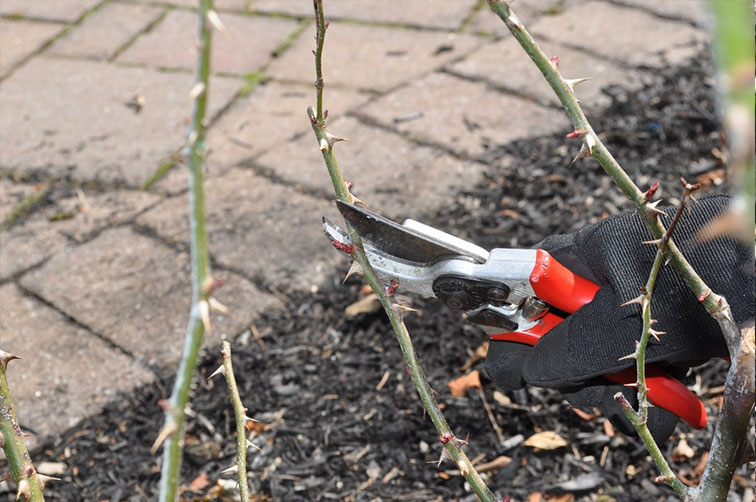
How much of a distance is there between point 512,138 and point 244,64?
1276 millimetres

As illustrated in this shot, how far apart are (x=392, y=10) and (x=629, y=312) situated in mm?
2779

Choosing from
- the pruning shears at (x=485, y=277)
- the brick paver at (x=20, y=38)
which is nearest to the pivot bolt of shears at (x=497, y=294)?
the pruning shears at (x=485, y=277)

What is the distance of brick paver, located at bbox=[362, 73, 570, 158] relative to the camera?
2.90 m

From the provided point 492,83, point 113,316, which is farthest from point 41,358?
point 492,83

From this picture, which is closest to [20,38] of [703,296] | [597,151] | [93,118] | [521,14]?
[93,118]

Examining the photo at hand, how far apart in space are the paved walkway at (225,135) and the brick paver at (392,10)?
11 millimetres

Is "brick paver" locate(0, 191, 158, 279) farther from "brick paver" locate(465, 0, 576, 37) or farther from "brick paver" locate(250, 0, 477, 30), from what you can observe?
"brick paver" locate(465, 0, 576, 37)

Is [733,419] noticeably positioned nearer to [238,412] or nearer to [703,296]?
[703,296]

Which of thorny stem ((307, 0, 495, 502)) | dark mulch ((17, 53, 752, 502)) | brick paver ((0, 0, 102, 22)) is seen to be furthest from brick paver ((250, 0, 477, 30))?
thorny stem ((307, 0, 495, 502))

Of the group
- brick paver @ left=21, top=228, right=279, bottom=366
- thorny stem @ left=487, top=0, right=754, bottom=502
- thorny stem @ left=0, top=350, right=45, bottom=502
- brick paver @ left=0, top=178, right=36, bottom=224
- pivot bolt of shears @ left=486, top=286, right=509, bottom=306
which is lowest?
brick paver @ left=21, top=228, right=279, bottom=366

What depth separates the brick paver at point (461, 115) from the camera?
2898mm

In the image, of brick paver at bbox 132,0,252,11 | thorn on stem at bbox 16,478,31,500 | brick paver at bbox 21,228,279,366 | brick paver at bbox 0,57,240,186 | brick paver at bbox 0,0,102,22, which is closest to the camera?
thorn on stem at bbox 16,478,31,500

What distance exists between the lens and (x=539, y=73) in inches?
128

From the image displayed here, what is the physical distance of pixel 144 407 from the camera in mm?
2053
